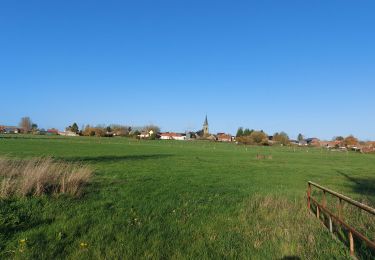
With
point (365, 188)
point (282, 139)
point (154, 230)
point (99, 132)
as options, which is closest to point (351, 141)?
point (282, 139)

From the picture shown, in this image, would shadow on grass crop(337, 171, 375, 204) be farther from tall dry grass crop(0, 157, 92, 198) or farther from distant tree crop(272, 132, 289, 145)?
distant tree crop(272, 132, 289, 145)

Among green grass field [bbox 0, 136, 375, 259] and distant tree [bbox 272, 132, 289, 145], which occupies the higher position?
distant tree [bbox 272, 132, 289, 145]

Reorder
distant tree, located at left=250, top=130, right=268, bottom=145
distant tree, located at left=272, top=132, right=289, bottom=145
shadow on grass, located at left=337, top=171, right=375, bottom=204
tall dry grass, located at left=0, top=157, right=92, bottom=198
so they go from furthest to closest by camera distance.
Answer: distant tree, located at left=272, top=132, right=289, bottom=145, distant tree, located at left=250, top=130, right=268, bottom=145, shadow on grass, located at left=337, top=171, right=375, bottom=204, tall dry grass, located at left=0, top=157, right=92, bottom=198

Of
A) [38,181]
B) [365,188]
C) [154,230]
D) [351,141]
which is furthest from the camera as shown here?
[351,141]

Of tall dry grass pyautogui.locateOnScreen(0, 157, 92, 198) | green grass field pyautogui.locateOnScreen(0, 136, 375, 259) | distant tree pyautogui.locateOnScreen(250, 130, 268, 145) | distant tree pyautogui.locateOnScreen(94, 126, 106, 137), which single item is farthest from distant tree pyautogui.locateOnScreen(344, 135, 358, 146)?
tall dry grass pyautogui.locateOnScreen(0, 157, 92, 198)

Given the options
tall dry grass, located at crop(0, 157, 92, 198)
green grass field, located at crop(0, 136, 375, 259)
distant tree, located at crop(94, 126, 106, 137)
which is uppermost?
distant tree, located at crop(94, 126, 106, 137)

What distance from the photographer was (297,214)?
38.2 feet

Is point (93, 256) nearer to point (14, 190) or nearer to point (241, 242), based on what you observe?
point (241, 242)

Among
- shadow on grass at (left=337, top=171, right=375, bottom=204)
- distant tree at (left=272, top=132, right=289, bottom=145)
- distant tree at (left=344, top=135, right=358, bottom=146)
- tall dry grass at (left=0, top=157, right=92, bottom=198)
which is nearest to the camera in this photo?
tall dry grass at (left=0, top=157, right=92, bottom=198)

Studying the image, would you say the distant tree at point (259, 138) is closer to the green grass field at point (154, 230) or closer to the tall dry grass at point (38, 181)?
the green grass field at point (154, 230)

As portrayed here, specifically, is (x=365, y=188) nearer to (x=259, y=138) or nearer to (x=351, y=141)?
(x=259, y=138)

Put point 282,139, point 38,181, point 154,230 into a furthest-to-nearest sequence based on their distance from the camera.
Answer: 1. point 282,139
2. point 38,181
3. point 154,230

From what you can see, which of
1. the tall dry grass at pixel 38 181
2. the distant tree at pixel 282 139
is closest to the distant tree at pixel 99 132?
the distant tree at pixel 282 139

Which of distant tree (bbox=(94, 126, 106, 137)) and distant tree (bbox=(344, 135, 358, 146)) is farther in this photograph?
distant tree (bbox=(94, 126, 106, 137))
